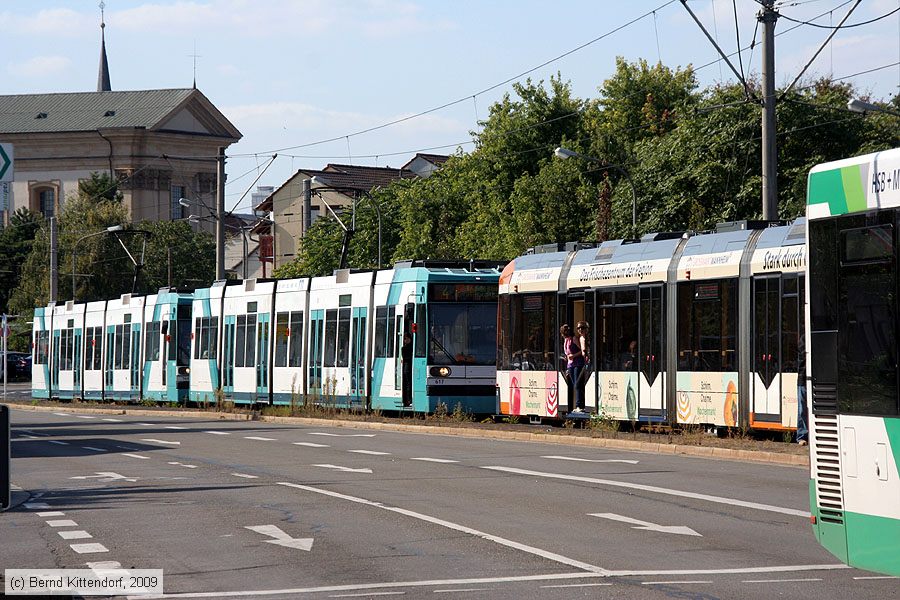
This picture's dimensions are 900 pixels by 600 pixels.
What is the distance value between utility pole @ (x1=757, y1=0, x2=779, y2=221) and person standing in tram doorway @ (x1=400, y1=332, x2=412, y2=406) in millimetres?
10602

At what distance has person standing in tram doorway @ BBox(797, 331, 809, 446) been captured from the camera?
21.2 meters

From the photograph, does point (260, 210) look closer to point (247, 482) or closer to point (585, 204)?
point (585, 204)

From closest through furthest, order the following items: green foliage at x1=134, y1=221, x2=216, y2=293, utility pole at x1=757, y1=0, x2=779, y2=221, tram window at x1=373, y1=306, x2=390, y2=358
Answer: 1. utility pole at x1=757, y1=0, x2=779, y2=221
2. tram window at x1=373, y1=306, x2=390, y2=358
3. green foliage at x1=134, y1=221, x2=216, y2=293

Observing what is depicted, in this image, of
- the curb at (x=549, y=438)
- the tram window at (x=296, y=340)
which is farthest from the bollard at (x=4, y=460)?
the tram window at (x=296, y=340)

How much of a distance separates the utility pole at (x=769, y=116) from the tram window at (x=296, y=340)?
55.5 ft

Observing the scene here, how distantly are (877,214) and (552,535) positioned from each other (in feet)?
14.3

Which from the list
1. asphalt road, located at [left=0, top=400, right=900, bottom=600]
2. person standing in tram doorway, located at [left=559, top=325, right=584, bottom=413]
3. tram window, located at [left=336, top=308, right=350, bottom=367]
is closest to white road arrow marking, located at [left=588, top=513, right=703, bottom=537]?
asphalt road, located at [left=0, top=400, right=900, bottom=600]

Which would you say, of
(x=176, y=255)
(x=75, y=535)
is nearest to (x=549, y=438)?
(x=75, y=535)

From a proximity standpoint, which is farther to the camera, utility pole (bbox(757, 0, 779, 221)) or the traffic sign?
utility pole (bbox(757, 0, 779, 221))

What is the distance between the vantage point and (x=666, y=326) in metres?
25.9

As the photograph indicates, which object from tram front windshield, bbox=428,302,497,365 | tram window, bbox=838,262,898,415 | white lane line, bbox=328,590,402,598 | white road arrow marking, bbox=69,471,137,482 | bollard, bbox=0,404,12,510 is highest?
tram front windshield, bbox=428,302,497,365

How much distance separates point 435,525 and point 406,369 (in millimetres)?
21339

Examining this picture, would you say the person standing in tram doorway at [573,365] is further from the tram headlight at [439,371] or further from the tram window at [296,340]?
the tram window at [296,340]

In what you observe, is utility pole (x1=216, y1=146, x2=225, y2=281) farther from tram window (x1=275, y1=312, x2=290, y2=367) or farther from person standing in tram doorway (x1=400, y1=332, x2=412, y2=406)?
person standing in tram doorway (x1=400, y1=332, x2=412, y2=406)
